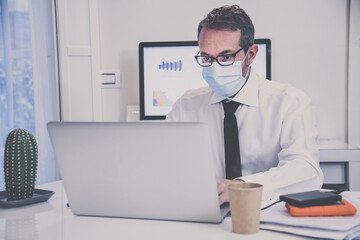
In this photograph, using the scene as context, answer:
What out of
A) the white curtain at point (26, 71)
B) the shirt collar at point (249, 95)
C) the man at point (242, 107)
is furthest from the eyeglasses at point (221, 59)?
the white curtain at point (26, 71)

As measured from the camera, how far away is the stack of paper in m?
0.77

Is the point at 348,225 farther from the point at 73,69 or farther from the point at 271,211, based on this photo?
the point at 73,69

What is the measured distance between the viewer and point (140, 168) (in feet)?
2.81

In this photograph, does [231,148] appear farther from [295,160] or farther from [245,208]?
[245,208]

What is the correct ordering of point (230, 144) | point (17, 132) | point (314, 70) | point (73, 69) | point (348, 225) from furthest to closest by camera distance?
point (73, 69) < point (314, 70) < point (230, 144) < point (17, 132) < point (348, 225)

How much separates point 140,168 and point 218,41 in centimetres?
79

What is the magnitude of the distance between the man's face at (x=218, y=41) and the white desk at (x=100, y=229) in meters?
0.77

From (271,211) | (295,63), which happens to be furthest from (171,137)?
(295,63)

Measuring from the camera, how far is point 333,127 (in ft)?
8.85

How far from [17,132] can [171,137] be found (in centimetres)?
49

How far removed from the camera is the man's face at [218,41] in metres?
1.49

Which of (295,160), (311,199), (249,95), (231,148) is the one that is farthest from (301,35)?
(311,199)

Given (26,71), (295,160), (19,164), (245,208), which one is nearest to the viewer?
(245,208)

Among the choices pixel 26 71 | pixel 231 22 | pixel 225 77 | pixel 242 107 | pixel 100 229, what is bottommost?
pixel 100 229
